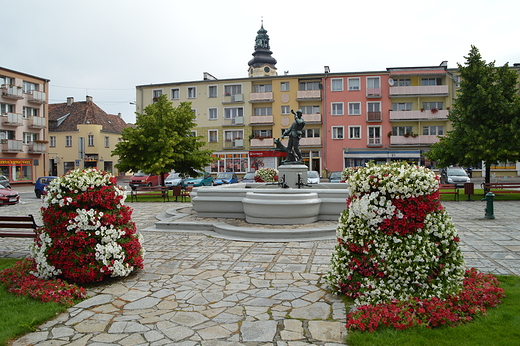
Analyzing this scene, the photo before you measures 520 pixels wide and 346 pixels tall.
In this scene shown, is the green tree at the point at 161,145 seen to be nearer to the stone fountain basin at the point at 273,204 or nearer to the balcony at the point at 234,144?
the stone fountain basin at the point at 273,204

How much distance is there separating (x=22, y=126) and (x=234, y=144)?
2404 cm

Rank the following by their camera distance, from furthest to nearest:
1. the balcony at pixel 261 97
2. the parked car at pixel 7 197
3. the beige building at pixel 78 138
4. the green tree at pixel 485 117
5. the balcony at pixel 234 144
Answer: the beige building at pixel 78 138 → the balcony at pixel 234 144 → the balcony at pixel 261 97 → the parked car at pixel 7 197 → the green tree at pixel 485 117

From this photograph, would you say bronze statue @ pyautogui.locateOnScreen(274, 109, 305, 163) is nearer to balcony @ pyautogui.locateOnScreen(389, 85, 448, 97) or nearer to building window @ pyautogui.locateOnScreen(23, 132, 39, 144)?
balcony @ pyautogui.locateOnScreen(389, 85, 448, 97)

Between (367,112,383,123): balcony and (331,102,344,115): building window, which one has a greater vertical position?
(331,102,344,115): building window

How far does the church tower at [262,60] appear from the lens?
7531cm

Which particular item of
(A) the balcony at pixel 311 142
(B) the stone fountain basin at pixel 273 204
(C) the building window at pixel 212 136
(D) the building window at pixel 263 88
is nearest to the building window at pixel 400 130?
(A) the balcony at pixel 311 142

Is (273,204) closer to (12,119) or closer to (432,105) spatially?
(432,105)

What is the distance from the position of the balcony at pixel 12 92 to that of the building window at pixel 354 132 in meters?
36.8

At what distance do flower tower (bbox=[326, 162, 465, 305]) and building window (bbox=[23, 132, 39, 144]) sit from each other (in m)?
48.8

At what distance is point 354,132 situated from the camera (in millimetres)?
44594

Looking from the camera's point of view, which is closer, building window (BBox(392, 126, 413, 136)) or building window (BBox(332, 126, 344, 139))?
building window (BBox(392, 126, 413, 136))

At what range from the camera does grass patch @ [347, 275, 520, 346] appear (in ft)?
12.2

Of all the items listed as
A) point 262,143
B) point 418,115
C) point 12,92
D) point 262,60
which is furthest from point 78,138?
point 418,115

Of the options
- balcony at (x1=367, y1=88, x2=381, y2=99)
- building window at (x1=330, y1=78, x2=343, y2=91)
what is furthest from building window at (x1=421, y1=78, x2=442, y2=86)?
building window at (x1=330, y1=78, x2=343, y2=91)
